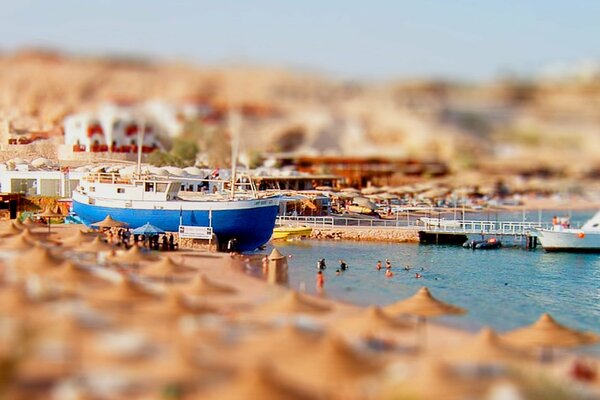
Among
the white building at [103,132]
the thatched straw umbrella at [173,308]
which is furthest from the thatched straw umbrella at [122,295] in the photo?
the white building at [103,132]

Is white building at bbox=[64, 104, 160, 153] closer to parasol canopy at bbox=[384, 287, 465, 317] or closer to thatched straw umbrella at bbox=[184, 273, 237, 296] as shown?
thatched straw umbrella at bbox=[184, 273, 237, 296]

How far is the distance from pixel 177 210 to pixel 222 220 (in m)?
1.58

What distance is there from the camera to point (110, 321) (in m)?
12.3

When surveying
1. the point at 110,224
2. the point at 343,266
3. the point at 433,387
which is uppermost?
the point at 110,224

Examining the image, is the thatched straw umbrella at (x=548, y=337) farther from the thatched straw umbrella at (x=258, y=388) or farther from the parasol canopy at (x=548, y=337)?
the thatched straw umbrella at (x=258, y=388)

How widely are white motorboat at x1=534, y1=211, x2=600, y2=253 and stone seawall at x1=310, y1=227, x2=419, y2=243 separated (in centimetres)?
563

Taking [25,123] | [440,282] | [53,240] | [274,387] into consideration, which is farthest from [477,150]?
[25,123]

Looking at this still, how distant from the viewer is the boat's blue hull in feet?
96.9

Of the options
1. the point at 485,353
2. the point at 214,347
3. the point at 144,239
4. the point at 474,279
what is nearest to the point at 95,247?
the point at 144,239

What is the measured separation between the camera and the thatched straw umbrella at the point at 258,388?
356 inches

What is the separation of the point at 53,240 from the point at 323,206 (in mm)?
24691

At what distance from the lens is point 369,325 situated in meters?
A: 14.0

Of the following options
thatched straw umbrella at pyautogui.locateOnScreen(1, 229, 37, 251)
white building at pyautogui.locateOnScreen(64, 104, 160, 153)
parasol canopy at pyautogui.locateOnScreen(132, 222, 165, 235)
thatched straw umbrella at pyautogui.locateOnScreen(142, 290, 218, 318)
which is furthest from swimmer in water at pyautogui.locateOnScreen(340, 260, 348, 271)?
white building at pyautogui.locateOnScreen(64, 104, 160, 153)

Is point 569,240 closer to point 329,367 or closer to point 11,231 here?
point 11,231
